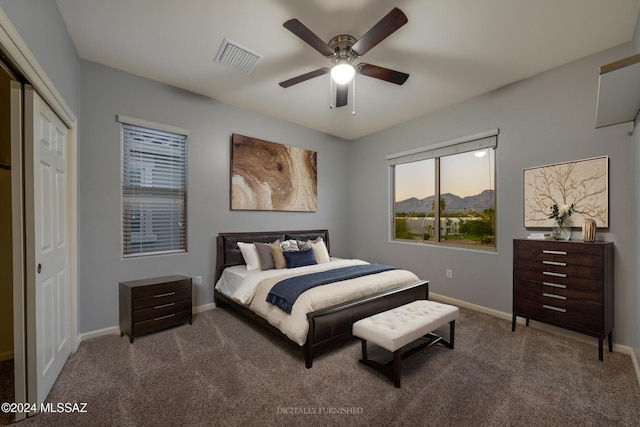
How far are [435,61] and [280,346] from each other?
3290mm

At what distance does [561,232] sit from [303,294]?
8.94 ft

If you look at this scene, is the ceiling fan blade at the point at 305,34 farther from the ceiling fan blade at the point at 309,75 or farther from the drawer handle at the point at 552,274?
the drawer handle at the point at 552,274

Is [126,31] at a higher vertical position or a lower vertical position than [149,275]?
higher

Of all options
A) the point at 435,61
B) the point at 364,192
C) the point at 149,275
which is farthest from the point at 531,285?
the point at 149,275

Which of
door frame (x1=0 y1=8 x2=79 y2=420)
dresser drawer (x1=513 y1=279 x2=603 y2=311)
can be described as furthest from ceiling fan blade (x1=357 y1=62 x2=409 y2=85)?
dresser drawer (x1=513 y1=279 x2=603 y2=311)

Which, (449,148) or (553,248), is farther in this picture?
(449,148)

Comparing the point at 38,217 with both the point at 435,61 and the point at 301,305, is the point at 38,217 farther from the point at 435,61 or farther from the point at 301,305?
the point at 435,61

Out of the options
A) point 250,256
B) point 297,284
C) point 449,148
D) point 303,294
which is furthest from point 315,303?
point 449,148

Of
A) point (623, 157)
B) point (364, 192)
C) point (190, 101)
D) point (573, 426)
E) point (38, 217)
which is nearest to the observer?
point (573, 426)

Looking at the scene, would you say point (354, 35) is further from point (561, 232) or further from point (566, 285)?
point (566, 285)

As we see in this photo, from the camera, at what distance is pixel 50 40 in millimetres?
1953

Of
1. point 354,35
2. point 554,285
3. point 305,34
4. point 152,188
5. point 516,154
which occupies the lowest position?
point 554,285

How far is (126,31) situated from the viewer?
2.43 meters

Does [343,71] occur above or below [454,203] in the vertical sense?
above
